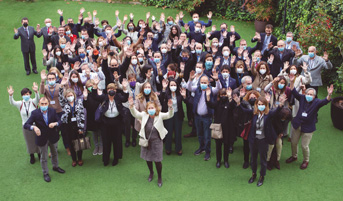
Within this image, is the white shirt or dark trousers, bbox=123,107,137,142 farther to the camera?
dark trousers, bbox=123,107,137,142

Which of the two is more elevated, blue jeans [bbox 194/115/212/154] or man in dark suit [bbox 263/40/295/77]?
man in dark suit [bbox 263/40/295/77]

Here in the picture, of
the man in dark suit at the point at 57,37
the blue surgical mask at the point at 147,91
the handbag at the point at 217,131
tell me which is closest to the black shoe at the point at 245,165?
the handbag at the point at 217,131

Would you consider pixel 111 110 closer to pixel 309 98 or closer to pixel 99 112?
pixel 99 112

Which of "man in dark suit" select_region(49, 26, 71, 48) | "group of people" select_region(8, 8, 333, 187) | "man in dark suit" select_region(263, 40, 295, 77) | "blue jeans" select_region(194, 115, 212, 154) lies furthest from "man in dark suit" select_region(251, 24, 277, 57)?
"man in dark suit" select_region(49, 26, 71, 48)

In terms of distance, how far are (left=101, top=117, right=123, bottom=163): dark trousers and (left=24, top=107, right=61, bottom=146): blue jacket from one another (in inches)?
38.4

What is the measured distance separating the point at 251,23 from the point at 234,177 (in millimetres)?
11476

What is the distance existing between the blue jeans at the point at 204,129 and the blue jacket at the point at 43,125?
2.91 m

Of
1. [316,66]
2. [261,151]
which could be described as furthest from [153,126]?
[316,66]

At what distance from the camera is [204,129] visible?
834 centimetres

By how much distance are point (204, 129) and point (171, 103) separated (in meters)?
1.55

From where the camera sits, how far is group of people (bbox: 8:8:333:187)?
734 centimetres

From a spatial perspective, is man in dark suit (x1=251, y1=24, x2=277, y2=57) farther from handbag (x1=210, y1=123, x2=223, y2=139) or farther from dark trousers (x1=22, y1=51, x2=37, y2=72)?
dark trousers (x1=22, y1=51, x2=37, y2=72)

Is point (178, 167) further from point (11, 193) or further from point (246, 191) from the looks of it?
point (11, 193)

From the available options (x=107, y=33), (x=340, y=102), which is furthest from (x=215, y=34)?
(x=340, y=102)
